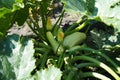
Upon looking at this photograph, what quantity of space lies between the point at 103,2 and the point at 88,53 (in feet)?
1.30

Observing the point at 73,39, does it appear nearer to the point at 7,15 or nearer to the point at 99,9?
the point at 99,9

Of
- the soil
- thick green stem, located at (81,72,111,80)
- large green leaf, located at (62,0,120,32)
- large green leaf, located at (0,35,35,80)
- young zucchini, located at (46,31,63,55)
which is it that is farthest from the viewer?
the soil

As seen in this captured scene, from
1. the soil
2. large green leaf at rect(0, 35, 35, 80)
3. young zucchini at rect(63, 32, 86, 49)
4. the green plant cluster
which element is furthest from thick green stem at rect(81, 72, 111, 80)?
the soil

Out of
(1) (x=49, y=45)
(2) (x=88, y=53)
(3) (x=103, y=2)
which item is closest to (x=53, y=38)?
(1) (x=49, y=45)

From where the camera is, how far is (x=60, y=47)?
2641 mm

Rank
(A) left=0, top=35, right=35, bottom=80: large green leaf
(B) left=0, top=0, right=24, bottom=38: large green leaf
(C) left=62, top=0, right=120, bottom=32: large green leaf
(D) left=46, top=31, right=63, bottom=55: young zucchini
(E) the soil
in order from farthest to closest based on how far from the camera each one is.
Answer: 1. (E) the soil
2. (D) left=46, top=31, right=63, bottom=55: young zucchini
3. (C) left=62, top=0, right=120, bottom=32: large green leaf
4. (B) left=0, top=0, right=24, bottom=38: large green leaf
5. (A) left=0, top=35, right=35, bottom=80: large green leaf

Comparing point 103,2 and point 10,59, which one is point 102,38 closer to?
point 103,2

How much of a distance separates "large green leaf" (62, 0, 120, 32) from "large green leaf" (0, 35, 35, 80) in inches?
15.2

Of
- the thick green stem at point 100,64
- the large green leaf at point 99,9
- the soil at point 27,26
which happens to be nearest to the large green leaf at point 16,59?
the large green leaf at point 99,9

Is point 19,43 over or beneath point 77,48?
beneath

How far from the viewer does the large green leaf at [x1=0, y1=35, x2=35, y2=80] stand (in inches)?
75.4

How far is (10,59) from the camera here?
6.47ft

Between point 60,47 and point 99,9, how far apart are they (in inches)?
17.1

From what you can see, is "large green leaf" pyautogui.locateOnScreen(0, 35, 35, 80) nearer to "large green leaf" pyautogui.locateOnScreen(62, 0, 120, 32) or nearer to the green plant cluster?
the green plant cluster
